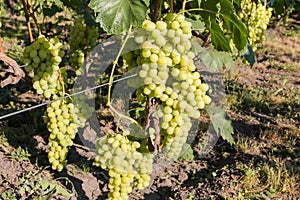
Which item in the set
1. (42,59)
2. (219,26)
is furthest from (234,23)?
(42,59)

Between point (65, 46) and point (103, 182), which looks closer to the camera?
point (103, 182)

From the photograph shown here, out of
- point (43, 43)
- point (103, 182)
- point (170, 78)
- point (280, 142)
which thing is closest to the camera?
point (170, 78)

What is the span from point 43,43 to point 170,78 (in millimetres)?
746

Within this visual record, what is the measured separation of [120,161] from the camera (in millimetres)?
1954

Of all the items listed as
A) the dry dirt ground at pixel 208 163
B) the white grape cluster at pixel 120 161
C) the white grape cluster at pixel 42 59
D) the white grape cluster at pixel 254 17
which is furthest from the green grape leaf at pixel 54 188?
the white grape cluster at pixel 254 17

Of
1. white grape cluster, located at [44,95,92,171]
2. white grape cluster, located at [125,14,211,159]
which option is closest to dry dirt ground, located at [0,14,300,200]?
white grape cluster, located at [44,95,92,171]

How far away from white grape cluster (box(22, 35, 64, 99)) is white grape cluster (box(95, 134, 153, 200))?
1.47 ft

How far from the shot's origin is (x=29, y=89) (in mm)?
4340

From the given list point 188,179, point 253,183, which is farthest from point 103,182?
point 253,183

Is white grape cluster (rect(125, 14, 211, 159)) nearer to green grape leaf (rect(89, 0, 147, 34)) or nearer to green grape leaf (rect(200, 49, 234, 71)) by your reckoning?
green grape leaf (rect(89, 0, 147, 34))

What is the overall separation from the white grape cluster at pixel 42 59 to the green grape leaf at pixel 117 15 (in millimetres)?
649

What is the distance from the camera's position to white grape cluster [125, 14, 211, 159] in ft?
5.02

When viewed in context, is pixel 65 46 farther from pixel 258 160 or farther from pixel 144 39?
pixel 144 39

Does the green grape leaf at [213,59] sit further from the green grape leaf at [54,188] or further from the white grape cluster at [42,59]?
the green grape leaf at [54,188]
